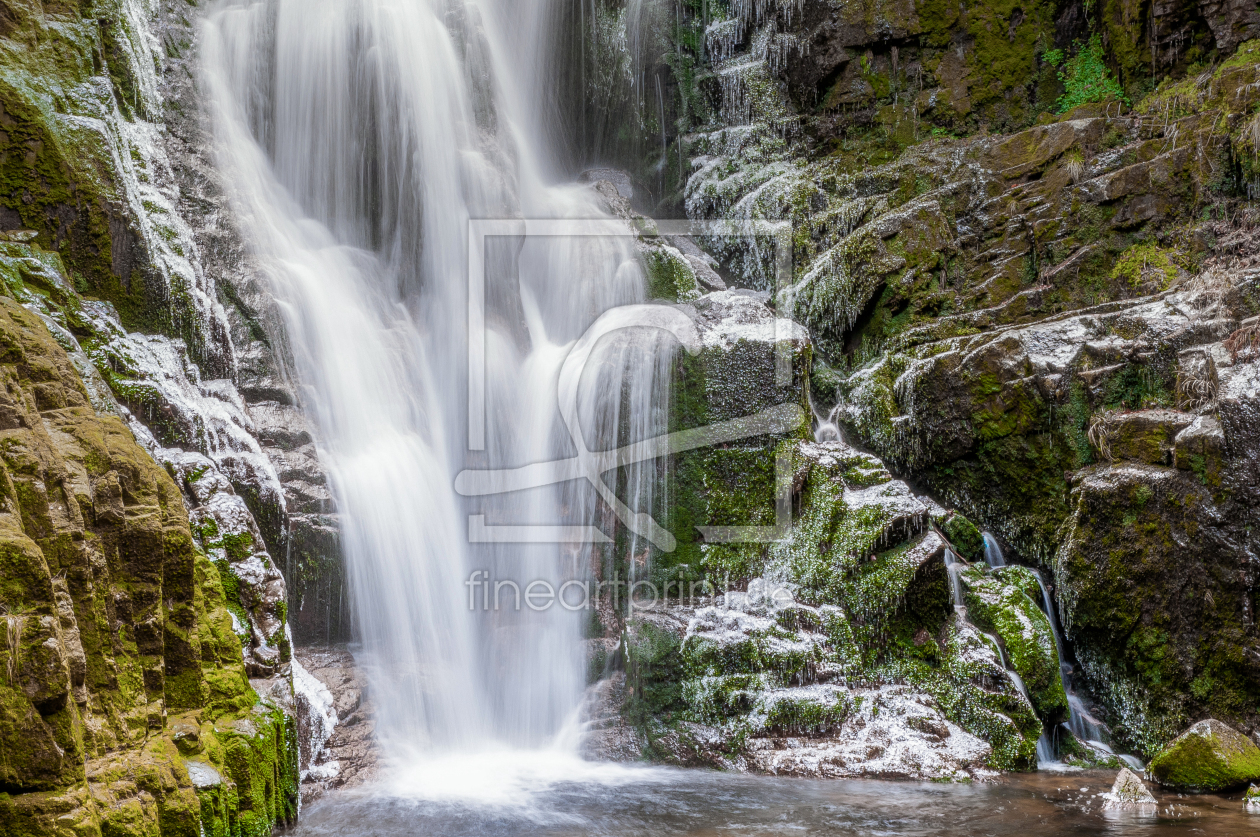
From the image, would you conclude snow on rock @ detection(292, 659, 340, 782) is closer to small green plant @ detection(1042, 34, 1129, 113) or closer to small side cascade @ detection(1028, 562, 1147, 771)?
small side cascade @ detection(1028, 562, 1147, 771)

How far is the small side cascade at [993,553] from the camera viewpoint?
31.9 feet

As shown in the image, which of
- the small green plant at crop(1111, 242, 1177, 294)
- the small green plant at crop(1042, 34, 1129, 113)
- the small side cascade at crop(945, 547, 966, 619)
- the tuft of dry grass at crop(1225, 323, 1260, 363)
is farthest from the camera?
the small green plant at crop(1042, 34, 1129, 113)

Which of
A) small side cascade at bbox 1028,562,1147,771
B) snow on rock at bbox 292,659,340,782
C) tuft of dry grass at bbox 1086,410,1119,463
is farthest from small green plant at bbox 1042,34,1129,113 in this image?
snow on rock at bbox 292,659,340,782

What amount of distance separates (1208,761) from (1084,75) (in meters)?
12.5

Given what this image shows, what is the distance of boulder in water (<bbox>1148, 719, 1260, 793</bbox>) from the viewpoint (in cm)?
649

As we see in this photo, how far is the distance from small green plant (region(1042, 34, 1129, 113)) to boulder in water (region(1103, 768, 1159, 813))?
11.8 m

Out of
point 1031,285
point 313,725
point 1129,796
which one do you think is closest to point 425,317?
point 313,725

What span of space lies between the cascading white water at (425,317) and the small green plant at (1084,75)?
8.62 m

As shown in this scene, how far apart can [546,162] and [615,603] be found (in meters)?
10.2

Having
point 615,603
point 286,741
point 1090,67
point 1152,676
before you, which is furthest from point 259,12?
point 1152,676

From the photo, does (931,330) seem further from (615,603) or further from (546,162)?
(546,162)
